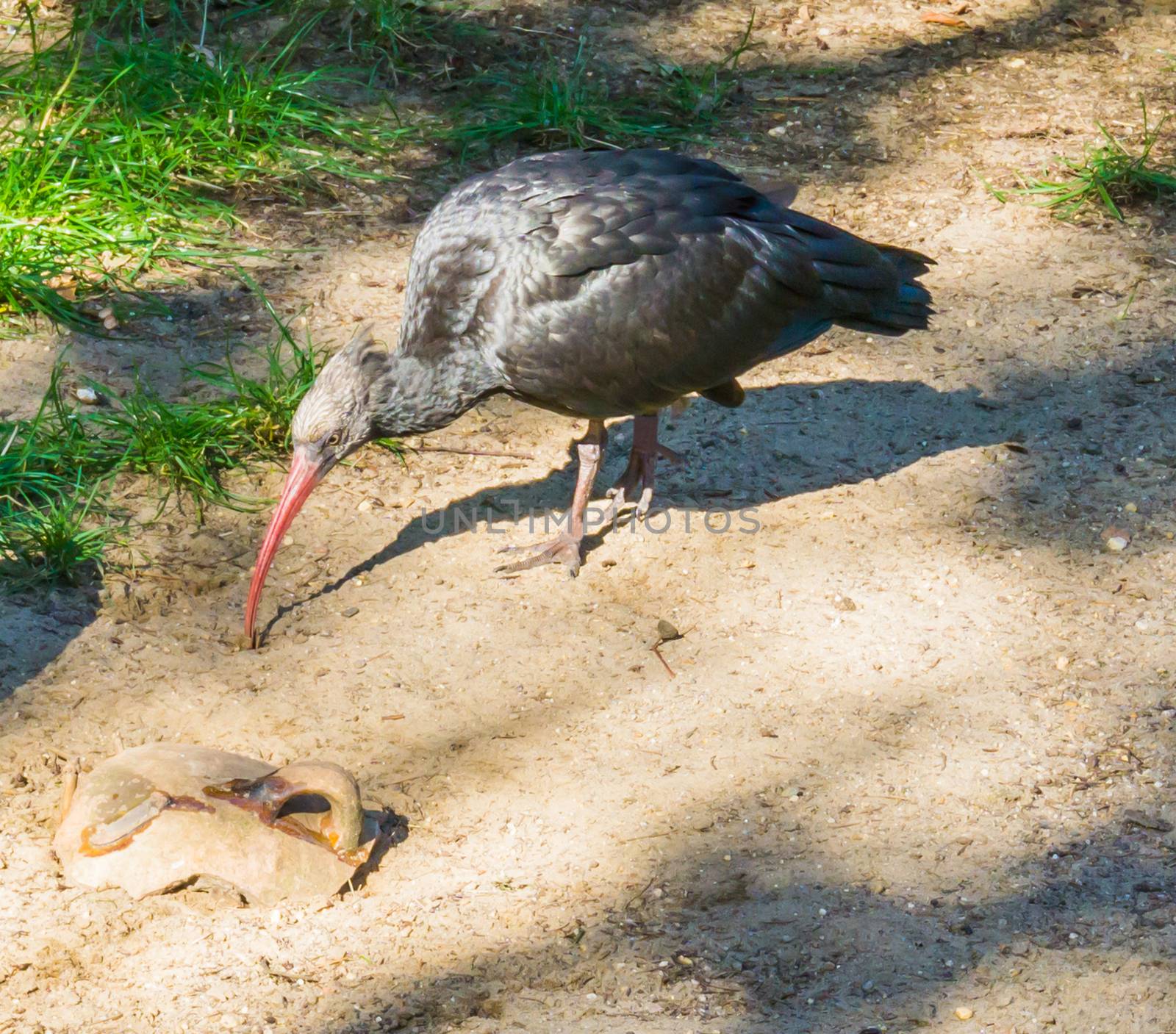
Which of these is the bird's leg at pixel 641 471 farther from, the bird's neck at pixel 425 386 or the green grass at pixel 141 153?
the green grass at pixel 141 153

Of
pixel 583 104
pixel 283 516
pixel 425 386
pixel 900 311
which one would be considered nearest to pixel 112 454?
pixel 283 516

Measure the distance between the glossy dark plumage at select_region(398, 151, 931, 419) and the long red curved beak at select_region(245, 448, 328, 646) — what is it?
0.57 metres

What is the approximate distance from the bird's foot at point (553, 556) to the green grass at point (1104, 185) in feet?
10.9

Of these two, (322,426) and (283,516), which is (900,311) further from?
(283,516)

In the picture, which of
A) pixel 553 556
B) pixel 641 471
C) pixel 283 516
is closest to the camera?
pixel 283 516

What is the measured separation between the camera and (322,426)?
15.4ft

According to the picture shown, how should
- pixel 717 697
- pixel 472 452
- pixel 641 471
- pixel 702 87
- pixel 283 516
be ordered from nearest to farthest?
pixel 717 697 → pixel 283 516 → pixel 641 471 → pixel 472 452 → pixel 702 87

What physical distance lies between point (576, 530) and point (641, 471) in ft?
1.44

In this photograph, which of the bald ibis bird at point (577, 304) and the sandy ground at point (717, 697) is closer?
the sandy ground at point (717, 697)

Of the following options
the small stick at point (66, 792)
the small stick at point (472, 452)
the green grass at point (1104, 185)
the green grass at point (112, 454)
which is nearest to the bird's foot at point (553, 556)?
the small stick at point (472, 452)

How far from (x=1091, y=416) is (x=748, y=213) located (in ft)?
A: 5.99

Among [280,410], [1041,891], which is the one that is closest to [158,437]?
[280,410]

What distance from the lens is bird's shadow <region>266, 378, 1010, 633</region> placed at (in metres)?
5.44

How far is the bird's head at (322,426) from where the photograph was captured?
4688 millimetres
